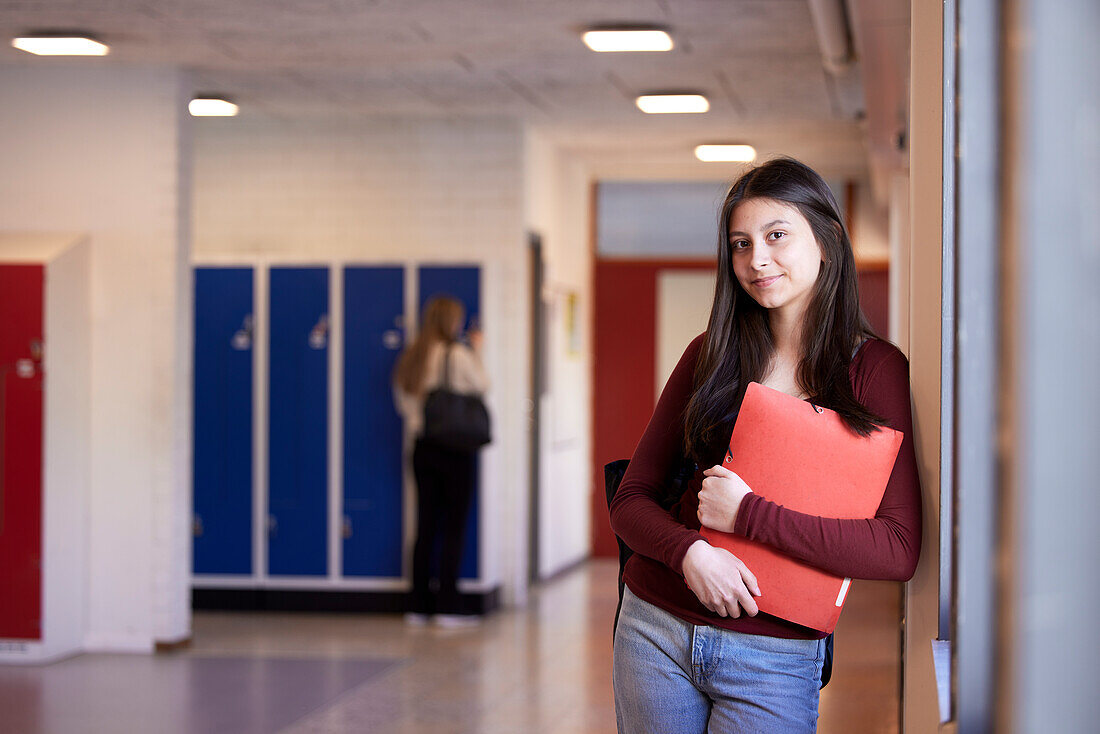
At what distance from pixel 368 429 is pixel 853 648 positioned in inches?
111

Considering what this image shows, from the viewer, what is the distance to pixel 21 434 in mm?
5363

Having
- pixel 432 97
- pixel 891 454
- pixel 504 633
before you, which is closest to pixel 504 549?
pixel 504 633

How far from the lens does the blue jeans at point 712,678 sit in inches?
60.9

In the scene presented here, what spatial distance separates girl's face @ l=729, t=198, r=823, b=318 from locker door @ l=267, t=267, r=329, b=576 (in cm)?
526

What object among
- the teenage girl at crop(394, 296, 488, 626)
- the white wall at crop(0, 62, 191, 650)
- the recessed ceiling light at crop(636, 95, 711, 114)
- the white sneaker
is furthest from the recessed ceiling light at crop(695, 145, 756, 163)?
the white wall at crop(0, 62, 191, 650)

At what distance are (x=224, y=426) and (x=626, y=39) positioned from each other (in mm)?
3153

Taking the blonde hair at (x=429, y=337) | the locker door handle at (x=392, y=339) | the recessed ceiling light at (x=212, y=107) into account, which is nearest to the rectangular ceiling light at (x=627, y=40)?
the blonde hair at (x=429, y=337)

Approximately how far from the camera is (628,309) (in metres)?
9.39

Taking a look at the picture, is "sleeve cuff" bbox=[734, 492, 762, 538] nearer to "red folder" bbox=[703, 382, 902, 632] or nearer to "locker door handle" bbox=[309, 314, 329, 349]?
"red folder" bbox=[703, 382, 902, 632]

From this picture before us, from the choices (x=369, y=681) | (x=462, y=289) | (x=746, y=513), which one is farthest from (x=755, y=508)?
(x=462, y=289)

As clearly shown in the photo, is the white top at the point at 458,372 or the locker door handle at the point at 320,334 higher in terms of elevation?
the locker door handle at the point at 320,334

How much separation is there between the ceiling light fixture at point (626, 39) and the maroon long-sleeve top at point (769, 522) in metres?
3.66

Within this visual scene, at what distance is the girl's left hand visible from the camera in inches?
59.1

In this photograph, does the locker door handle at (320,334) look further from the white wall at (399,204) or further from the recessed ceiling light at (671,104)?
the recessed ceiling light at (671,104)
